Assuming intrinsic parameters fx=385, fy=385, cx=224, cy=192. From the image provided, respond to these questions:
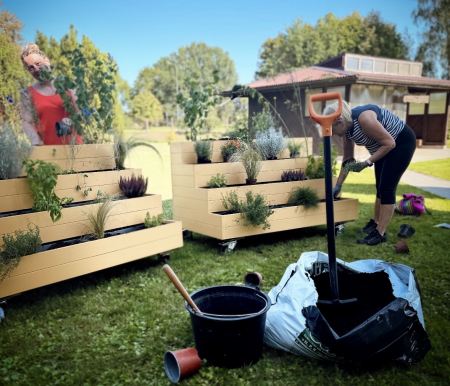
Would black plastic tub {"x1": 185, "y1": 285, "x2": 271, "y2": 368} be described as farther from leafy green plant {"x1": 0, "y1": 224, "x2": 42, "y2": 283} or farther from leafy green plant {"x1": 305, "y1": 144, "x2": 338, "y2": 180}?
leafy green plant {"x1": 305, "y1": 144, "x2": 338, "y2": 180}

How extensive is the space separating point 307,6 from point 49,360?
101 feet

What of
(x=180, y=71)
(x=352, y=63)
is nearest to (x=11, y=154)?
(x=352, y=63)

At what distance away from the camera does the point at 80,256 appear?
2.58 meters

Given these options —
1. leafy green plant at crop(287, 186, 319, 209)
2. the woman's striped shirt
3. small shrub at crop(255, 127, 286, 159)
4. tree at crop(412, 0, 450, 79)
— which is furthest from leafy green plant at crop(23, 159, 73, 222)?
tree at crop(412, 0, 450, 79)

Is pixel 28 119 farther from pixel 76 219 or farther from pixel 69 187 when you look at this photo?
pixel 76 219

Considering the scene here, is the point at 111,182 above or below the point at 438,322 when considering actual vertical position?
above

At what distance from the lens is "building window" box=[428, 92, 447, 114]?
14641 millimetres

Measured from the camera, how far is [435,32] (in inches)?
773

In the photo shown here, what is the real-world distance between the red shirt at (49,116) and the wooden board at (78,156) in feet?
0.70

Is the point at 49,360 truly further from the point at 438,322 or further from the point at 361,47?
the point at 361,47

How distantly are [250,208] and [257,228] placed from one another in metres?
0.22

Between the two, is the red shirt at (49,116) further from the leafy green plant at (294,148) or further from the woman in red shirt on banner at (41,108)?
the leafy green plant at (294,148)

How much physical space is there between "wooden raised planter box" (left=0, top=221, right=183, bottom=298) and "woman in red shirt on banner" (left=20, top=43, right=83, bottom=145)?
0.84 metres

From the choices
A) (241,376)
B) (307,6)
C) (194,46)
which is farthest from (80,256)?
(194,46)
